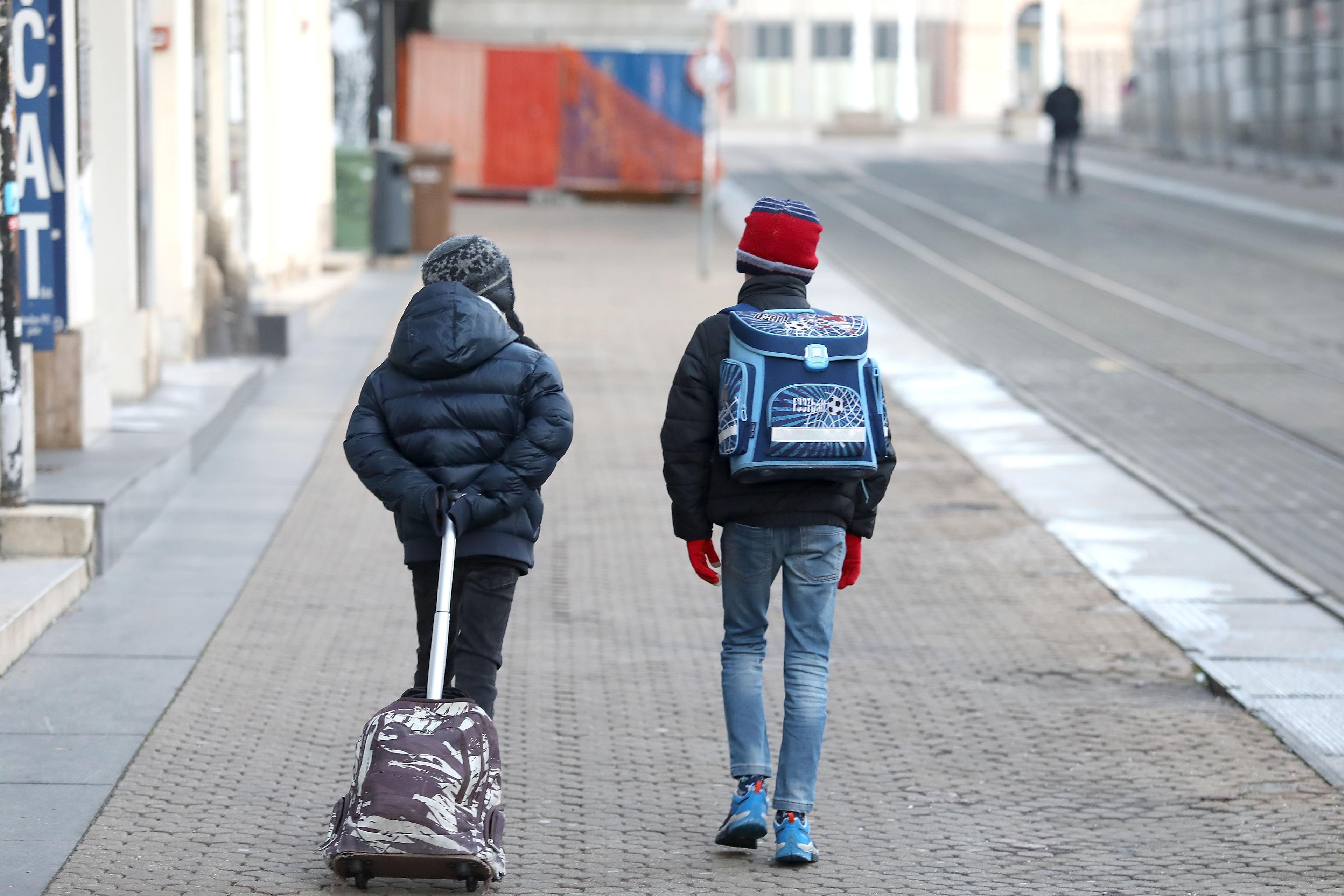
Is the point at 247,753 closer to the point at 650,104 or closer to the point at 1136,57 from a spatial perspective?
the point at 650,104

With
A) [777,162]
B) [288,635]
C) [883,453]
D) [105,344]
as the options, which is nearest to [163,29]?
[105,344]

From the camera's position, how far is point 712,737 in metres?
6.35

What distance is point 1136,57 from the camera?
173ft

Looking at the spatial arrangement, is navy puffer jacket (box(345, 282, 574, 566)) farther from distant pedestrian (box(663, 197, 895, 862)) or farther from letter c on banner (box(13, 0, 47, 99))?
letter c on banner (box(13, 0, 47, 99))

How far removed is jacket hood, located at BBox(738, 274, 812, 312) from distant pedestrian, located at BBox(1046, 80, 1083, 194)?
2924 cm

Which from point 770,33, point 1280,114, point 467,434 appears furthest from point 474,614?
point 770,33

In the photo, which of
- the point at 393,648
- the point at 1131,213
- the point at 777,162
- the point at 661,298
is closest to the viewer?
the point at 393,648

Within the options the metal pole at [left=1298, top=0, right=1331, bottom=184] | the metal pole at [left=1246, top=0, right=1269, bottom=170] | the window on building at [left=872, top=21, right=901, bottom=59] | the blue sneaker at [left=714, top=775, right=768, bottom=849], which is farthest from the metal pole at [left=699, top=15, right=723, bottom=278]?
the window on building at [left=872, top=21, right=901, bottom=59]

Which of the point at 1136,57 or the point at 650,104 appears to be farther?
the point at 1136,57

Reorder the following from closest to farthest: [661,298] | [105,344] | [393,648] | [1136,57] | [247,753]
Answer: [247,753] → [393,648] → [105,344] → [661,298] → [1136,57]

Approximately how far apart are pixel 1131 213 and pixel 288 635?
2439 centimetres

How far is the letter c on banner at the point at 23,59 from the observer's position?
852 cm

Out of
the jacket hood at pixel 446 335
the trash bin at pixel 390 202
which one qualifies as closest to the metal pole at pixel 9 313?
the jacket hood at pixel 446 335

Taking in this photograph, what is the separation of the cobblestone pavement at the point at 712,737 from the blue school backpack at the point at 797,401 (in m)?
1.09
